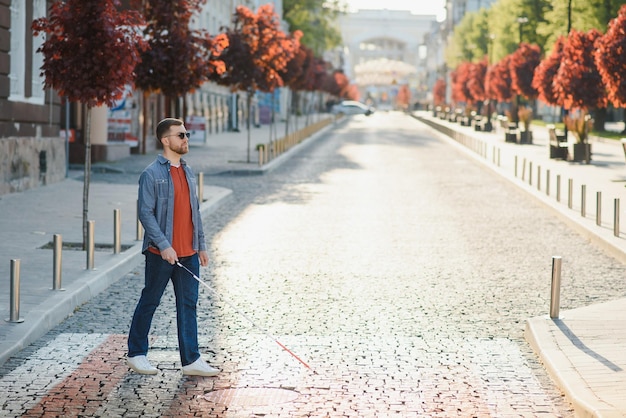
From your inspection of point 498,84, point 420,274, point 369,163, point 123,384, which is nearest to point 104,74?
point 420,274

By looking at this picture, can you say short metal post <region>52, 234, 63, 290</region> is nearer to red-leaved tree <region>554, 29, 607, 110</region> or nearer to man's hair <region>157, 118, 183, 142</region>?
man's hair <region>157, 118, 183, 142</region>

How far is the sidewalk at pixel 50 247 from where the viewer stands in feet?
30.6

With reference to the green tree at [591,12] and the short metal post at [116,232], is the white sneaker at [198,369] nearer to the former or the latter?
the short metal post at [116,232]

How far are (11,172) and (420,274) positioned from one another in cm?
1090

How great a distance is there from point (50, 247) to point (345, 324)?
17.4ft

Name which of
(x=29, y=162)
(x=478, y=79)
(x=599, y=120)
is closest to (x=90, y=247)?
(x=29, y=162)

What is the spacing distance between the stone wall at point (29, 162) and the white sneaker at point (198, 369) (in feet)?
45.9

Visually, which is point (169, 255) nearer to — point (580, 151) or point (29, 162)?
point (29, 162)

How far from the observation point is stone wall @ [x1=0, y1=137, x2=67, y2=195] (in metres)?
21.0

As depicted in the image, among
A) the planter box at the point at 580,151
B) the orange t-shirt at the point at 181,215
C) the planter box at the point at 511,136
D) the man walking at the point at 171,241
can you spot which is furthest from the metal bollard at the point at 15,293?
the planter box at the point at 511,136

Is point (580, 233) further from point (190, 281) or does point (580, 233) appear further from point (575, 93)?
point (575, 93)


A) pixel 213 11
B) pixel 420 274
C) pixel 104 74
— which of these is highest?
pixel 213 11

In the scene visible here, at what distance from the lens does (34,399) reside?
6914 mm

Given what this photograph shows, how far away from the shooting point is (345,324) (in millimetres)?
9625
